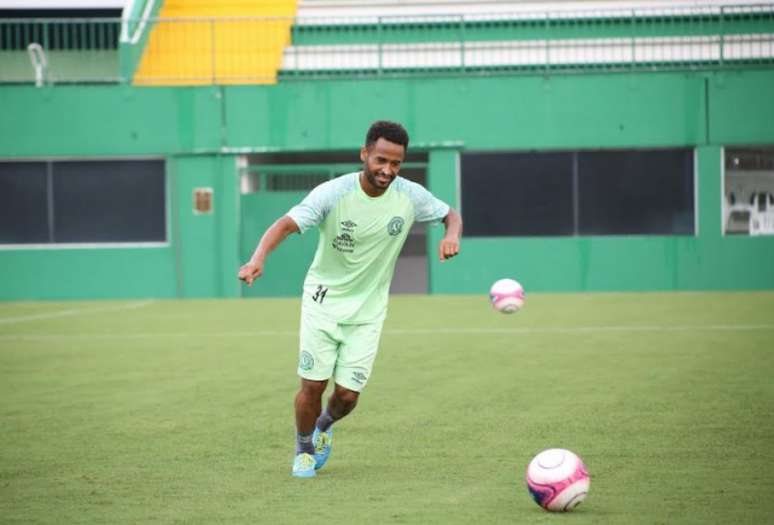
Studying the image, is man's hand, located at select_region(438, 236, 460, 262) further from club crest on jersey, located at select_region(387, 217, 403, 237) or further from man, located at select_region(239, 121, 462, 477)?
club crest on jersey, located at select_region(387, 217, 403, 237)

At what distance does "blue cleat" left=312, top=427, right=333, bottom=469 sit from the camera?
8.81 meters

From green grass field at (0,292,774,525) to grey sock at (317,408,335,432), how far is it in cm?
28

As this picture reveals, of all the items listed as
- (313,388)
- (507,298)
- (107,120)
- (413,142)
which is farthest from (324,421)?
(107,120)

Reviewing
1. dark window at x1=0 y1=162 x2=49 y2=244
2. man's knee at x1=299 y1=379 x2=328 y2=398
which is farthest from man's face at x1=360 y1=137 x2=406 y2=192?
dark window at x1=0 y1=162 x2=49 y2=244

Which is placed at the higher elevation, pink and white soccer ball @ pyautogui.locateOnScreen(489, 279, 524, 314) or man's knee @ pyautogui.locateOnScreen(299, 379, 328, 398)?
man's knee @ pyautogui.locateOnScreen(299, 379, 328, 398)

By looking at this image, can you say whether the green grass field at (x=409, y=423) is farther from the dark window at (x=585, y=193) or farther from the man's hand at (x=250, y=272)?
the dark window at (x=585, y=193)

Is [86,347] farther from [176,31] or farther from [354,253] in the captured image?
[176,31]

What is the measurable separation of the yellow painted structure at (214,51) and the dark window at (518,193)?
481 centimetres

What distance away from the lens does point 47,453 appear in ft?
31.9

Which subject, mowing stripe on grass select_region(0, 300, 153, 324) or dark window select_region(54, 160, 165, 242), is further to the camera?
dark window select_region(54, 160, 165, 242)

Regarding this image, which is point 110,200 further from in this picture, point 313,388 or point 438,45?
point 313,388

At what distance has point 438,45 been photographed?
3009 centimetres

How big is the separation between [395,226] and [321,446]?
144 centimetres

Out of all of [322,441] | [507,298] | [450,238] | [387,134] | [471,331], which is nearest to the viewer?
[387,134]
